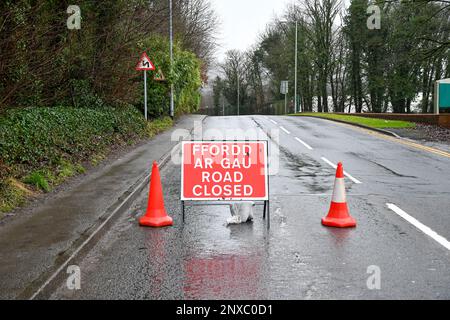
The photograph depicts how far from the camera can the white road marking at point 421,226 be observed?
6516 millimetres

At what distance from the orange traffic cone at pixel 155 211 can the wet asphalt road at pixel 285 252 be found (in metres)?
0.19

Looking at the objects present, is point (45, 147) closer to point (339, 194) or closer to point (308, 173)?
point (308, 173)

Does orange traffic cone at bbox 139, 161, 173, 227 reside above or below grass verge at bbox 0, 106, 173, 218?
below

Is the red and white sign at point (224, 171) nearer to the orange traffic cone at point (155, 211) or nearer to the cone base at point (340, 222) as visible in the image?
the orange traffic cone at point (155, 211)

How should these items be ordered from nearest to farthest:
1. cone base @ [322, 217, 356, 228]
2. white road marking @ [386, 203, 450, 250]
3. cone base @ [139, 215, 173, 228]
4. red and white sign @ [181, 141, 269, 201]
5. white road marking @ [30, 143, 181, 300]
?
white road marking @ [30, 143, 181, 300], white road marking @ [386, 203, 450, 250], cone base @ [322, 217, 356, 228], cone base @ [139, 215, 173, 228], red and white sign @ [181, 141, 269, 201]

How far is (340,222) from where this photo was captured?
7328 mm

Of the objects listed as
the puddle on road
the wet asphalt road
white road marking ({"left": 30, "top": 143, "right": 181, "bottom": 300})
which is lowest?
the wet asphalt road

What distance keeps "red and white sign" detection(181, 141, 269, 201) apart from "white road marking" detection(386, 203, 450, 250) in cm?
220

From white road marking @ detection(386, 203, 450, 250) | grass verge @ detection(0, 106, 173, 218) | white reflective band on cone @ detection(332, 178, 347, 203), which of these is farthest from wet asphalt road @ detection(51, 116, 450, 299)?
grass verge @ detection(0, 106, 173, 218)

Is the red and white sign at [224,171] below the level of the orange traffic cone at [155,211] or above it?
above

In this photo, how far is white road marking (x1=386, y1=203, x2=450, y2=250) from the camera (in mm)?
6516

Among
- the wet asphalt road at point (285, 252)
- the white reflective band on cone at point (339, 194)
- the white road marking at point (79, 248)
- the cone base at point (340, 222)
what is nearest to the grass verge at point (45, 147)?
the white road marking at point (79, 248)

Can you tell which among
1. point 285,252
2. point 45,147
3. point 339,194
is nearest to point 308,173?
point 339,194

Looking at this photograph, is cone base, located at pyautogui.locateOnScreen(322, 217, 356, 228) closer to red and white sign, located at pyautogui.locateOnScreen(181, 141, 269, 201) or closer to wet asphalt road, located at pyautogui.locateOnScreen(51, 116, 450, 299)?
wet asphalt road, located at pyautogui.locateOnScreen(51, 116, 450, 299)
